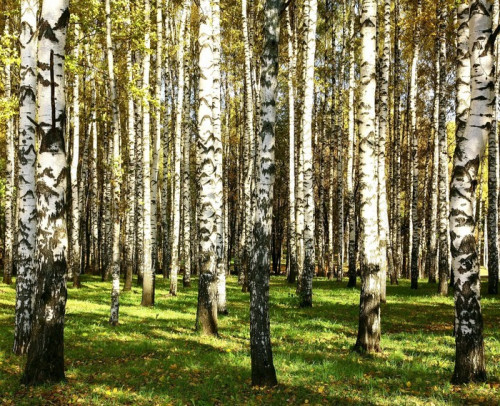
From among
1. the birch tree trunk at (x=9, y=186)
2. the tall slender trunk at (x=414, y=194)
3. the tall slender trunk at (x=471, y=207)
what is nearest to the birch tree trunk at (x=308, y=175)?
the tall slender trunk at (x=414, y=194)

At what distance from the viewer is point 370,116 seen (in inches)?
337

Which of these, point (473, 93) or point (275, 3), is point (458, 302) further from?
point (275, 3)

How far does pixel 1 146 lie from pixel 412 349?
116ft

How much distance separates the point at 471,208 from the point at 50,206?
6.11m

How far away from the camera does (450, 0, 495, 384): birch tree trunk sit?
20.4 ft

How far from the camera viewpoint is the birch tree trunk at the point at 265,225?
243 inches

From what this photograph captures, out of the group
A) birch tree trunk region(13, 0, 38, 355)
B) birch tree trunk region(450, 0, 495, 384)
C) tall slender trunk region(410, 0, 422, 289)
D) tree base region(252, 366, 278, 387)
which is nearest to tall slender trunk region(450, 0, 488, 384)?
birch tree trunk region(450, 0, 495, 384)

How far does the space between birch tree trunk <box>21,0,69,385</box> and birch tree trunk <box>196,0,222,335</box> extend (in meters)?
3.89

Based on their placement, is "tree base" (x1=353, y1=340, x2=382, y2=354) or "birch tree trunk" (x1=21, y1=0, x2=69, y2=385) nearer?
"birch tree trunk" (x1=21, y1=0, x2=69, y2=385)

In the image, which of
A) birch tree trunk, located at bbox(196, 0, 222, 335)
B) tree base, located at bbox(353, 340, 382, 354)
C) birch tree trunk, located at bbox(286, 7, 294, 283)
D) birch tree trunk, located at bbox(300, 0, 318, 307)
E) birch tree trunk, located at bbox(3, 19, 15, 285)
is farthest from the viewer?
birch tree trunk, located at bbox(286, 7, 294, 283)

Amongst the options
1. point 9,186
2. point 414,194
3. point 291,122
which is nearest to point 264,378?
point 291,122

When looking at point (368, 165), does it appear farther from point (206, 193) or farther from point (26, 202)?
point (26, 202)

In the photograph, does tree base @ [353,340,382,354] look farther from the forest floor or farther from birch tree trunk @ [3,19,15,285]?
birch tree trunk @ [3,19,15,285]

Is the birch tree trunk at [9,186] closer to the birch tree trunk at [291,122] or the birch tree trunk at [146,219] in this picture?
the birch tree trunk at [146,219]
